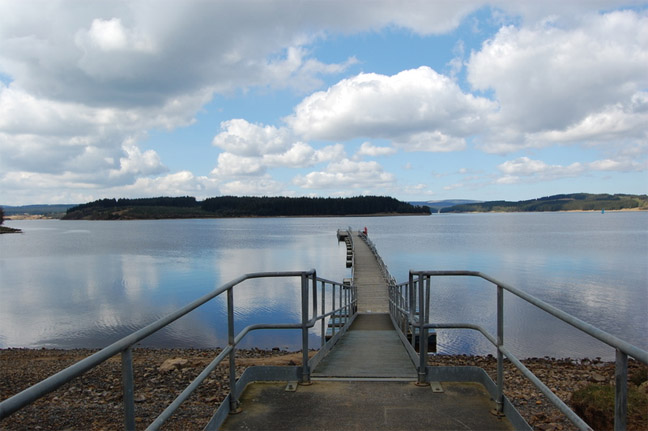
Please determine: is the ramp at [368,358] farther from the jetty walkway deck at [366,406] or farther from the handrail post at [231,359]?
the handrail post at [231,359]

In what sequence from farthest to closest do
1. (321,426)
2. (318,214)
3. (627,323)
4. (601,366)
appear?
(318,214)
(627,323)
(601,366)
(321,426)

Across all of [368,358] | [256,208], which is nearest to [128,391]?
[368,358]

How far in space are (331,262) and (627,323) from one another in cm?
2566

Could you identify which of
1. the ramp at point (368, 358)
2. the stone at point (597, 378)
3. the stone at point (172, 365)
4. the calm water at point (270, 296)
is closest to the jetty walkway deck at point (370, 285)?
the calm water at point (270, 296)

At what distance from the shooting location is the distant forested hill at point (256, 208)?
17612 cm

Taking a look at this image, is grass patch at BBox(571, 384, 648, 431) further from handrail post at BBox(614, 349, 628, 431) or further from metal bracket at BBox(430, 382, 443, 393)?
handrail post at BBox(614, 349, 628, 431)

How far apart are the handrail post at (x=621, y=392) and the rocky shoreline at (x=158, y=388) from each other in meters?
5.00

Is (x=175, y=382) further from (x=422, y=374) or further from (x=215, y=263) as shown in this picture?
(x=215, y=263)

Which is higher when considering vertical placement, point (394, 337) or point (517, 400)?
point (394, 337)

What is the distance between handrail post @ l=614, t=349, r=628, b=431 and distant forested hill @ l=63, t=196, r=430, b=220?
172162 mm

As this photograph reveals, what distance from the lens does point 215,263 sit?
132 feet

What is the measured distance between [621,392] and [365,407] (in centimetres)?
235

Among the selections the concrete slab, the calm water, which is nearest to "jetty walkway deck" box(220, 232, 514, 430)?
the concrete slab

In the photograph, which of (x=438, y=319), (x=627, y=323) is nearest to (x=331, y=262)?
(x=438, y=319)
